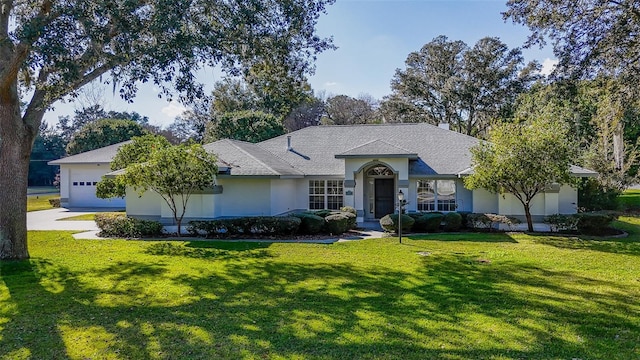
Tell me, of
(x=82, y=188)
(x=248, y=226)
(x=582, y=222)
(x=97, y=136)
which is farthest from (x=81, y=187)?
(x=582, y=222)

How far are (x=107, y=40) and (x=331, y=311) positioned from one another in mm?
7983

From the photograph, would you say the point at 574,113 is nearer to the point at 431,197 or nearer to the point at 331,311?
the point at 431,197

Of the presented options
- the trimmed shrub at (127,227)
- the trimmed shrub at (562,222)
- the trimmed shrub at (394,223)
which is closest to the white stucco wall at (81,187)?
the trimmed shrub at (127,227)

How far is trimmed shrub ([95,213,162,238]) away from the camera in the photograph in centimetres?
1612

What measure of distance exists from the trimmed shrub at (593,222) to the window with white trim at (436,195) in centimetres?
507

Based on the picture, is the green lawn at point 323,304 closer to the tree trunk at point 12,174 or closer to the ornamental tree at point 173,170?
the tree trunk at point 12,174

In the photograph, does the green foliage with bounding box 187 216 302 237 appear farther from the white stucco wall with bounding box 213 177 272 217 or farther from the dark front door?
the dark front door

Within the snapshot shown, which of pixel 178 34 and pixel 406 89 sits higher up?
pixel 406 89

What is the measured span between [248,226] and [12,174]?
7747 millimetres

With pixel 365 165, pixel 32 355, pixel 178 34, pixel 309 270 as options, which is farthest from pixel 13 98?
pixel 365 165

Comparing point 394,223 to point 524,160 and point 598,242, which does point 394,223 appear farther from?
point 598,242

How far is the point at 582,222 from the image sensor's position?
16.3 metres

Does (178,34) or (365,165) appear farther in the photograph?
(365,165)

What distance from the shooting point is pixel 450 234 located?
16.5 meters
